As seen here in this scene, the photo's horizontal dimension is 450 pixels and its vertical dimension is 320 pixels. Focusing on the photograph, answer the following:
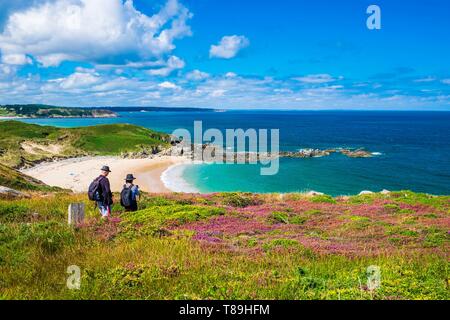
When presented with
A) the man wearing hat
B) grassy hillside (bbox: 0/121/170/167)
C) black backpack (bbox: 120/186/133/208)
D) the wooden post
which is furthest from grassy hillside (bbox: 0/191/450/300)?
grassy hillside (bbox: 0/121/170/167)

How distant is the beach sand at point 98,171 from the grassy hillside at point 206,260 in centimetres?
4771

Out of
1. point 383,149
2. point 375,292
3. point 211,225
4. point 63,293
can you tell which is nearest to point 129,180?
point 211,225

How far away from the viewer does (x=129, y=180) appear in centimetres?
1451

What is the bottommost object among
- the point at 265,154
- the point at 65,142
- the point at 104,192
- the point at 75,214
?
the point at 265,154

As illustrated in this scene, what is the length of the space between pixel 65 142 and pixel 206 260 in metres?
117

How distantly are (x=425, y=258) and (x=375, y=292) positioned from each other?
14.4ft

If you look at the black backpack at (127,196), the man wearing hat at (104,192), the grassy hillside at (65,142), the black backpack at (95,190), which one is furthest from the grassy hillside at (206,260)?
the grassy hillside at (65,142)

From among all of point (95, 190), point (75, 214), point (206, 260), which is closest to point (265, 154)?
point (95, 190)

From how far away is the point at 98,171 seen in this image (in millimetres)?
82375

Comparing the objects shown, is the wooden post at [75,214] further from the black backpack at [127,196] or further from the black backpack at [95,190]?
the black backpack at [127,196]

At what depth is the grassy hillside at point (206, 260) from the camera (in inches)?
274

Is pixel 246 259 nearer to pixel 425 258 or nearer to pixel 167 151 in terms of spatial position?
pixel 425 258

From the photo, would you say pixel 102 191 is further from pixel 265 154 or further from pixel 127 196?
pixel 265 154

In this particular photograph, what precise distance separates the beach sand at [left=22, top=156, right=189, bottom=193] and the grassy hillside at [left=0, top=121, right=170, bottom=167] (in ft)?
25.6
